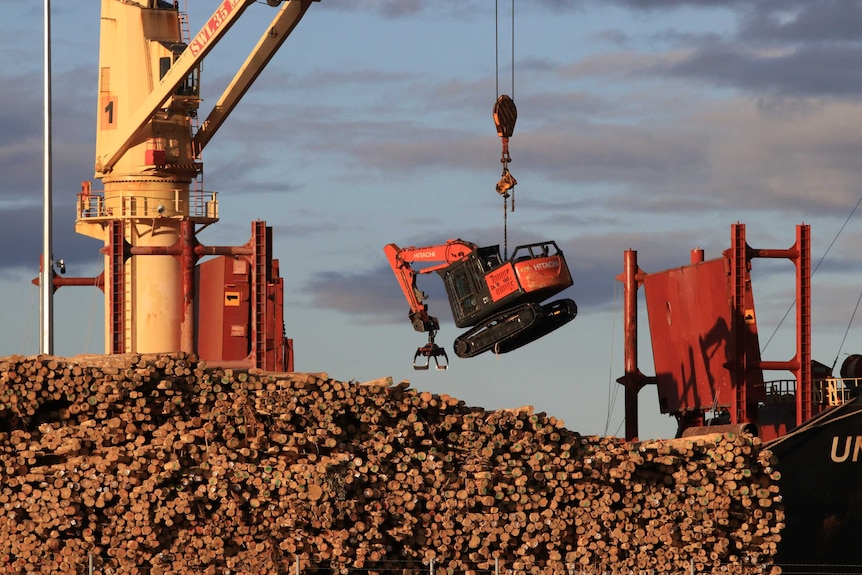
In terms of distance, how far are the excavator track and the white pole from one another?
23.9 feet

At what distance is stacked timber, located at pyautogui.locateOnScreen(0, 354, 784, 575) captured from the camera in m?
21.0

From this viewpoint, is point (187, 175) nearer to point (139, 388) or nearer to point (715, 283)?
point (715, 283)

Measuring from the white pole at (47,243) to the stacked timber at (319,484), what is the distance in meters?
8.89

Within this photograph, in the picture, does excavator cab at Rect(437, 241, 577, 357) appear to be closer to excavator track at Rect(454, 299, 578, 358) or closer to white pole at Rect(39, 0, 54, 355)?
excavator track at Rect(454, 299, 578, 358)

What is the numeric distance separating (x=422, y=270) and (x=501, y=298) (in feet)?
10.7

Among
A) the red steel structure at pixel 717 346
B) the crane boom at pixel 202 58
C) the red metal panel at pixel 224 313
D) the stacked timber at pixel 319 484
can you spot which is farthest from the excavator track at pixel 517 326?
the crane boom at pixel 202 58

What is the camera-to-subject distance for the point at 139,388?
70.9 ft

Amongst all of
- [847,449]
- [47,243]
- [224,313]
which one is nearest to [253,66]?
[224,313]

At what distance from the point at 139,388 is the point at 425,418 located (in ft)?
11.8

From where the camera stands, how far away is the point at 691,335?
36.2 metres

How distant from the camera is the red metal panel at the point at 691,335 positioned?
34.8 meters

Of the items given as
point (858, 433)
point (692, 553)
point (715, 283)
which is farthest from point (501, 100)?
point (692, 553)

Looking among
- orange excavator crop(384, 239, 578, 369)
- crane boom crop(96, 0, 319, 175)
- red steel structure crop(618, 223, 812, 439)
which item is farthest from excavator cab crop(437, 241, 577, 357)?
crane boom crop(96, 0, 319, 175)

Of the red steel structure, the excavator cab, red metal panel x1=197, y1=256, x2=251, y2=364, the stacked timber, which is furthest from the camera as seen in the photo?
red metal panel x1=197, y1=256, x2=251, y2=364
